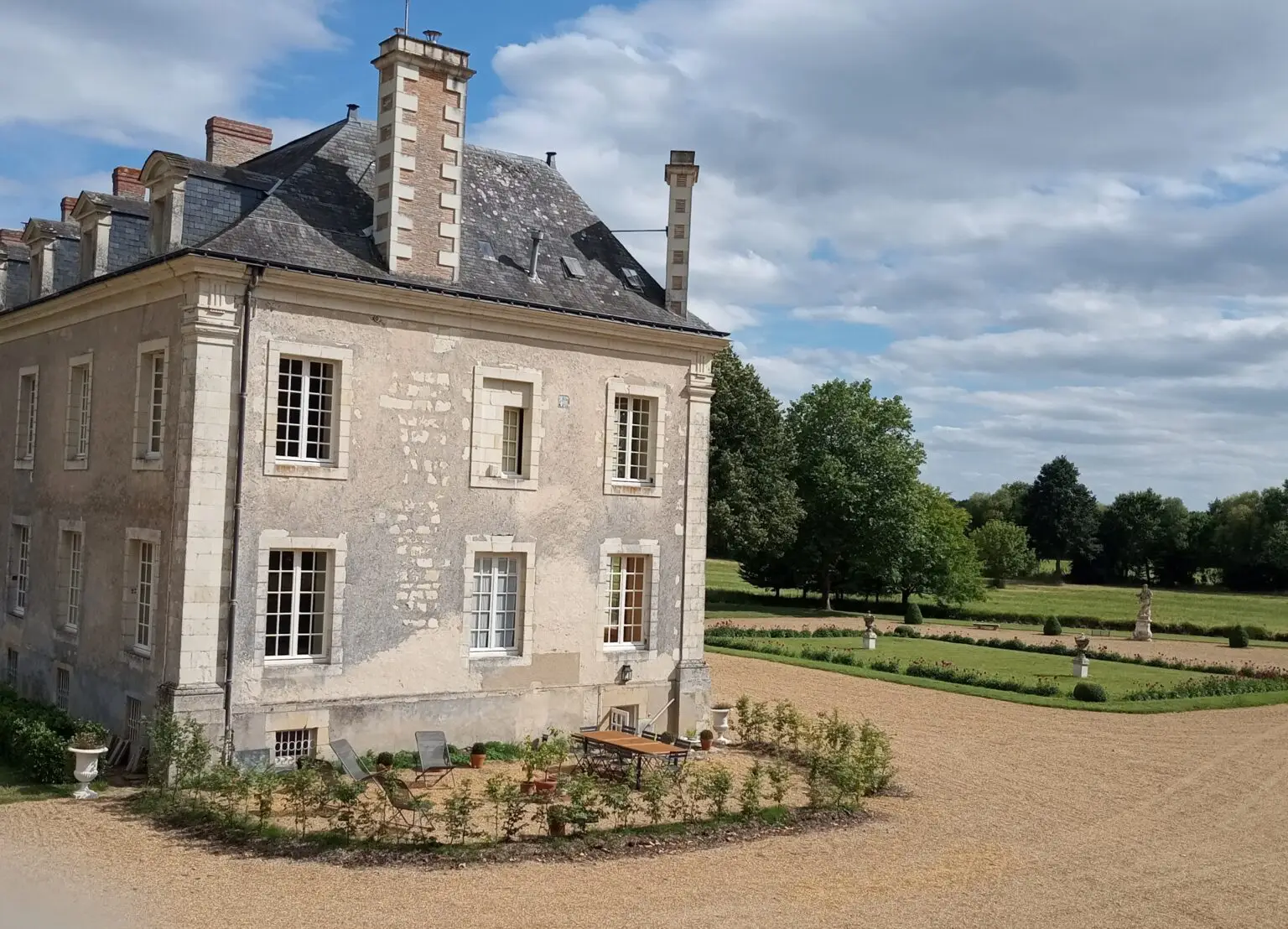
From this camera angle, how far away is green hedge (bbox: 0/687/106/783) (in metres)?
13.9

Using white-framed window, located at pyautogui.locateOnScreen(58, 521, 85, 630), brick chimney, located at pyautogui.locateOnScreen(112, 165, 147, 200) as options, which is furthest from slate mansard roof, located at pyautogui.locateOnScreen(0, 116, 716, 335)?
white-framed window, located at pyautogui.locateOnScreen(58, 521, 85, 630)

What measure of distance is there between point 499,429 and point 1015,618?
123ft

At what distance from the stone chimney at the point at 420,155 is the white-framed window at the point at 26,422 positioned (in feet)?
25.2

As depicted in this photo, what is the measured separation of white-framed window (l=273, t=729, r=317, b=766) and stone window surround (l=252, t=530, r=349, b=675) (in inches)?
5.2

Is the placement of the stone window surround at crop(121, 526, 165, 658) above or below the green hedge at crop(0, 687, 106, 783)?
above

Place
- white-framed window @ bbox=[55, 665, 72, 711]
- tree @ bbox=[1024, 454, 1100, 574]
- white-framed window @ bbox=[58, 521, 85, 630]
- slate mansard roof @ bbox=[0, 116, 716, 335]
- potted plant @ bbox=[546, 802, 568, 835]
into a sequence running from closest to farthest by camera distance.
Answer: potted plant @ bbox=[546, 802, 568, 835] → slate mansard roof @ bbox=[0, 116, 716, 335] → white-framed window @ bbox=[55, 665, 72, 711] → white-framed window @ bbox=[58, 521, 85, 630] → tree @ bbox=[1024, 454, 1100, 574]

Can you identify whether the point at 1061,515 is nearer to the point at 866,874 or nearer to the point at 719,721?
the point at 719,721

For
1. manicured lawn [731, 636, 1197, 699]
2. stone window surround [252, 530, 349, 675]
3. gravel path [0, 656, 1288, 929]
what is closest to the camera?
gravel path [0, 656, 1288, 929]

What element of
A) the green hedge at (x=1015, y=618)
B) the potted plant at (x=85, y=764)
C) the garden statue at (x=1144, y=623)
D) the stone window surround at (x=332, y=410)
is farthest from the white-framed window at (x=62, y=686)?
the garden statue at (x=1144, y=623)

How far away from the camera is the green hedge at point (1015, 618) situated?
4409cm

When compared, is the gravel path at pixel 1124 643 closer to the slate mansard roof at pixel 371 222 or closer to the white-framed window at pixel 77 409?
the slate mansard roof at pixel 371 222

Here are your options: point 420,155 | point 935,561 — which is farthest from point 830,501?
point 420,155

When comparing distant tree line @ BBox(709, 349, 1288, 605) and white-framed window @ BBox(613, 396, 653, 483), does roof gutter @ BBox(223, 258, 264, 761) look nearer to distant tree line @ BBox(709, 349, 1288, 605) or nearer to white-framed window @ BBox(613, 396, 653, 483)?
white-framed window @ BBox(613, 396, 653, 483)

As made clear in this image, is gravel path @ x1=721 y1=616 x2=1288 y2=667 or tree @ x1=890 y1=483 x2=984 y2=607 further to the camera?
tree @ x1=890 y1=483 x2=984 y2=607
